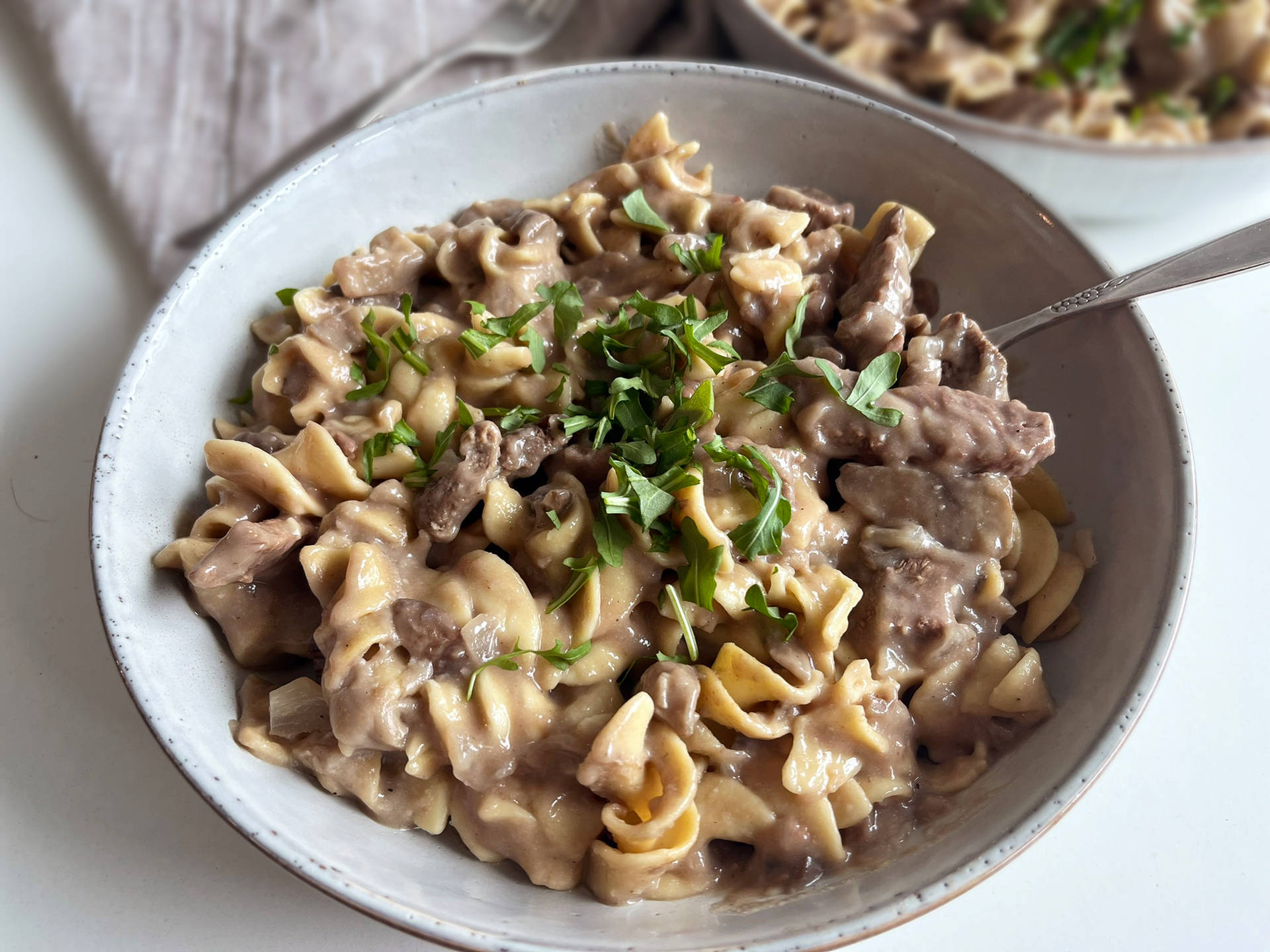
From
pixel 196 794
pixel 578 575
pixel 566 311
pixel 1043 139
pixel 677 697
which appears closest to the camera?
pixel 677 697

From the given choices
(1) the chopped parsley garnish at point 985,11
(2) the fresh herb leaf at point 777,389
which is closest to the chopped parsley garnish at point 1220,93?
(1) the chopped parsley garnish at point 985,11

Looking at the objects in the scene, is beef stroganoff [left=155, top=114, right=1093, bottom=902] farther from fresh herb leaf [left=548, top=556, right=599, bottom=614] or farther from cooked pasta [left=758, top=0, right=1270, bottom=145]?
cooked pasta [left=758, top=0, right=1270, bottom=145]

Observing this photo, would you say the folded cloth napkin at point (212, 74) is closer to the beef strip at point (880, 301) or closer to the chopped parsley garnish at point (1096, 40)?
the beef strip at point (880, 301)

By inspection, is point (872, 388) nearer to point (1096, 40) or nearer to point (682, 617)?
point (682, 617)

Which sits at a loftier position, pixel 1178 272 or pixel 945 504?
pixel 1178 272

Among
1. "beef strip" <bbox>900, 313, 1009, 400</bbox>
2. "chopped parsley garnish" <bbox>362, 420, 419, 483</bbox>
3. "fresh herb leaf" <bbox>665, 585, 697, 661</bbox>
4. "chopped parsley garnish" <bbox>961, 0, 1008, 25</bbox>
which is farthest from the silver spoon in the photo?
"chopped parsley garnish" <bbox>961, 0, 1008, 25</bbox>

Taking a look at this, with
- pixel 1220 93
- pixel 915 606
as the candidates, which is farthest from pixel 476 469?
pixel 1220 93
